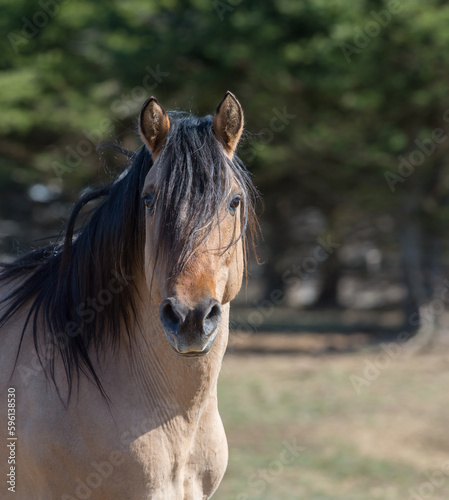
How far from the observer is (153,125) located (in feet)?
7.86

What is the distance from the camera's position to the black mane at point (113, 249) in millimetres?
2293

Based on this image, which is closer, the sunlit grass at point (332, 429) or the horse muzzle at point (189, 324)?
the horse muzzle at point (189, 324)

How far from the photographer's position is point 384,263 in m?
20.2

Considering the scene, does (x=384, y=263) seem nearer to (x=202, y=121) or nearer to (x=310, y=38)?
(x=310, y=38)

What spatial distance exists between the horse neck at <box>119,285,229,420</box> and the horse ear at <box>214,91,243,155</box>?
0.67 metres

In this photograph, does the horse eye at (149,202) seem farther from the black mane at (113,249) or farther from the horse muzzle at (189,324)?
the horse muzzle at (189,324)

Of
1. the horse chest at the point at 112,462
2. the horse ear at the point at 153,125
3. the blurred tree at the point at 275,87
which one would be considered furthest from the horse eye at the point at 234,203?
the blurred tree at the point at 275,87

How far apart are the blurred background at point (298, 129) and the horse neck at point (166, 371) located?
4.64m

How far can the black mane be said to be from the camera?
2293mm

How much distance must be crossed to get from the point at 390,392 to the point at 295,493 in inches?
161

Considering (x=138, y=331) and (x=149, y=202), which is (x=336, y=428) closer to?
(x=138, y=331)

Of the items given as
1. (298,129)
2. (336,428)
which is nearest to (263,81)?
(298,129)

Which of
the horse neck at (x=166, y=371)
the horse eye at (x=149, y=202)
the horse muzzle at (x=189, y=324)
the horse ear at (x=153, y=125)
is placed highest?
the horse ear at (x=153, y=125)

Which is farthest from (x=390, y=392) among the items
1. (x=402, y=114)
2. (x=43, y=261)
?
(x=43, y=261)
